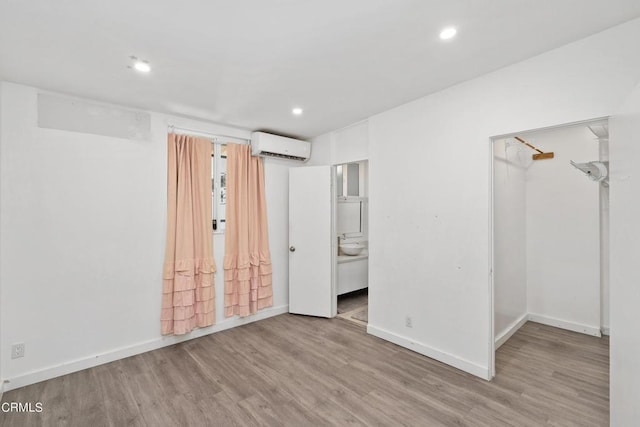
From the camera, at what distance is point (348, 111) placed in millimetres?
3211

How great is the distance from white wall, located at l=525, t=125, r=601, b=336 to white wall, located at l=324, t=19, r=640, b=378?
5.02 ft

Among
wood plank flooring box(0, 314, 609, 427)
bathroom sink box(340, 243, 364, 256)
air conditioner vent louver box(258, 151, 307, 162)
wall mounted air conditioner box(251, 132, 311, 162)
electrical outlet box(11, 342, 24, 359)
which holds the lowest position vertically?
wood plank flooring box(0, 314, 609, 427)

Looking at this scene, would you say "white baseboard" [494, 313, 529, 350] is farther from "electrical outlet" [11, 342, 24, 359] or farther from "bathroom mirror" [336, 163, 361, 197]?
"electrical outlet" [11, 342, 24, 359]

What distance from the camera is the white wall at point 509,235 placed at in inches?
116

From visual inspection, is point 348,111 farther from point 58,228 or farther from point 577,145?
point 58,228

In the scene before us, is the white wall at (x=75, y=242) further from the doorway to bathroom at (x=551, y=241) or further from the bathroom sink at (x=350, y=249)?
the doorway to bathroom at (x=551, y=241)

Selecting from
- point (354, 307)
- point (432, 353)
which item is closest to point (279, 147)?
point (354, 307)

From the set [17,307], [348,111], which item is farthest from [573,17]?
[17,307]

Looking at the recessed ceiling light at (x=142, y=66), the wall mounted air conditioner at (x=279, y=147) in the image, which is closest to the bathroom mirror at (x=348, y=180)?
the wall mounted air conditioner at (x=279, y=147)

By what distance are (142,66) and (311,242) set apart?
105 inches

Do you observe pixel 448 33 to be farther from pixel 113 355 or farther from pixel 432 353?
pixel 113 355

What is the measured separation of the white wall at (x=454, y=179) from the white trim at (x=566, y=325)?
186 cm

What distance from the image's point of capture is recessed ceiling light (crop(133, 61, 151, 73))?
211 cm
